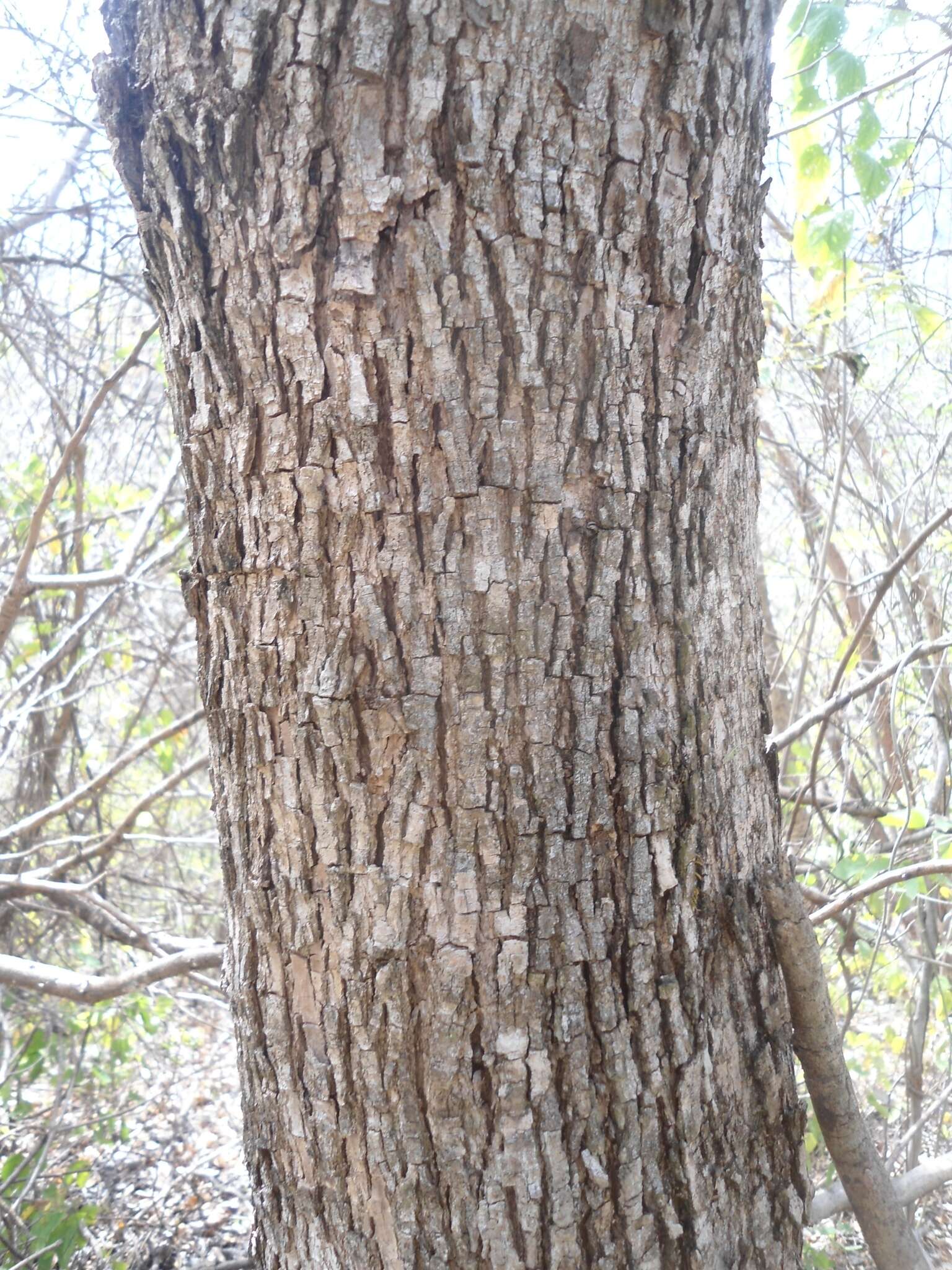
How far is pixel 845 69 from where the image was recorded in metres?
2.01

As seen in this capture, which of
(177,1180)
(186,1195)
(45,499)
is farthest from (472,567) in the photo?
(186,1195)

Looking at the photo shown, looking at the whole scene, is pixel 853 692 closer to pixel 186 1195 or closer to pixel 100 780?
pixel 100 780

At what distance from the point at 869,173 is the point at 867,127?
11 cm

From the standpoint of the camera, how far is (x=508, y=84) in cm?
89

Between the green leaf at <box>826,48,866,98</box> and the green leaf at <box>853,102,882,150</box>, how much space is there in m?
0.09

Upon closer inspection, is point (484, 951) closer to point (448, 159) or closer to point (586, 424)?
point (586, 424)

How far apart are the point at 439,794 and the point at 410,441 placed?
371 mm

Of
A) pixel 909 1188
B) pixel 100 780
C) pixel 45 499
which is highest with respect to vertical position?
pixel 45 499

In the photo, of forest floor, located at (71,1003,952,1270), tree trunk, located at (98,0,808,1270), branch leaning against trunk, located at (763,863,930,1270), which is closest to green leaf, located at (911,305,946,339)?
tree trunk, located at (98,0,808,1270)

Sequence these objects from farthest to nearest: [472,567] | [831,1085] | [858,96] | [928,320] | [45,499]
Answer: [928,320], [45,499], [858,96], [831,1085], [472,567]

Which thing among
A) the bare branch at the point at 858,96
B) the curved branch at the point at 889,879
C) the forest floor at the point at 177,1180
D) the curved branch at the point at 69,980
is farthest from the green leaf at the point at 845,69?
the forest floor at the point at 177,1180

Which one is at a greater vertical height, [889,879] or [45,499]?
[45,499]

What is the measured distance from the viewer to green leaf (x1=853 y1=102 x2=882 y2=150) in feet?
6.89

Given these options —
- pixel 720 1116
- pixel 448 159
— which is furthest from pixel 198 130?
pixel 720 1116
